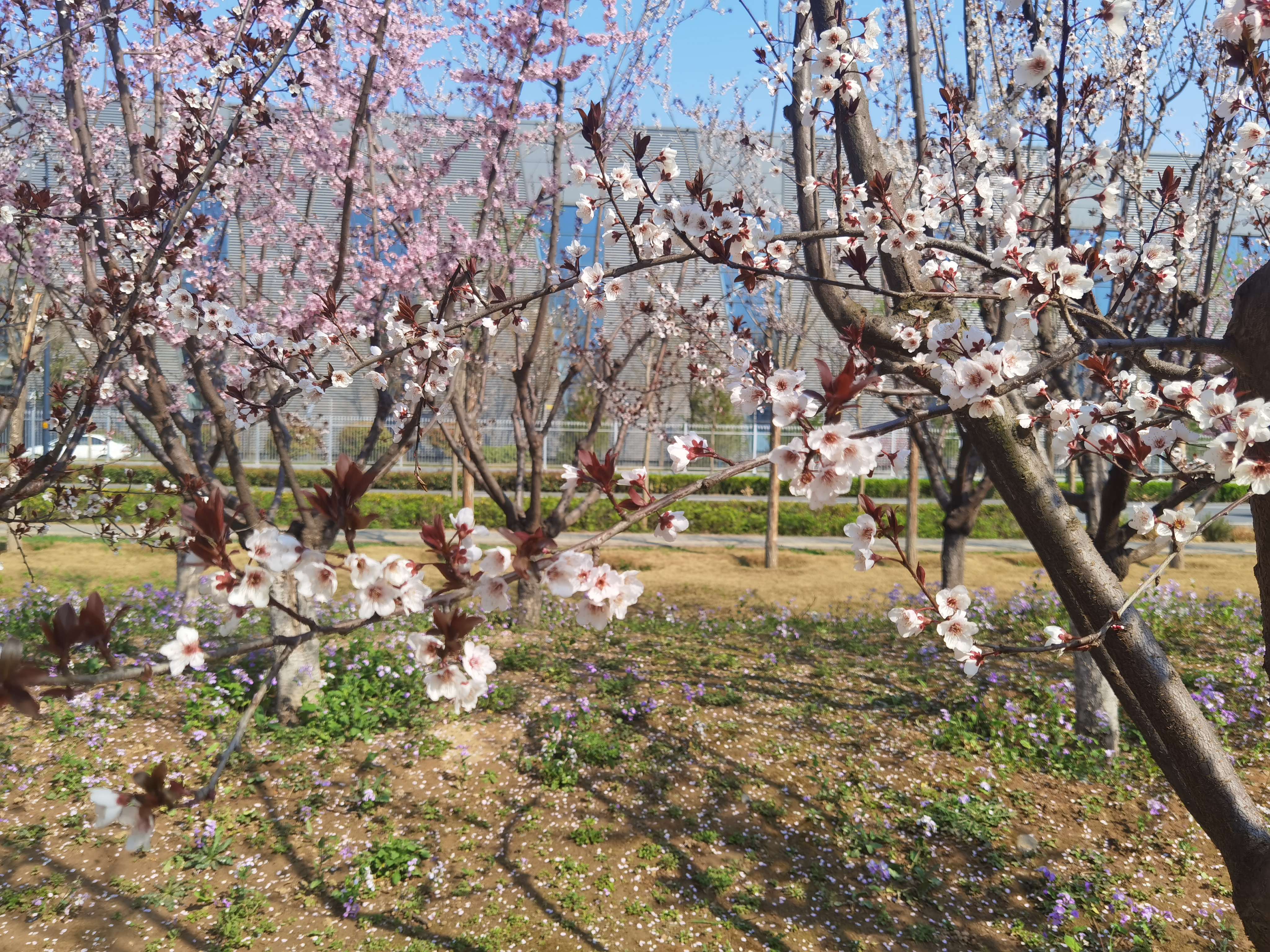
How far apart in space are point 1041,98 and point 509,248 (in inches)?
152

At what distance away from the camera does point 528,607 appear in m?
6.52

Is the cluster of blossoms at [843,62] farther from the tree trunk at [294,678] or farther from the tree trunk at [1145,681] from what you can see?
the tree trunk at [294,678]

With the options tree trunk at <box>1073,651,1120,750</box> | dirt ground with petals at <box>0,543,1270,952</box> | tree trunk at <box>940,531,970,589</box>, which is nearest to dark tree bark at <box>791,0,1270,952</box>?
dirt ground with petals at <box>0,543,1270,952</box>

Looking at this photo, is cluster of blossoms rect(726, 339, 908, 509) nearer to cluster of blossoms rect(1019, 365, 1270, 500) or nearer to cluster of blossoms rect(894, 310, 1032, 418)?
cluster of blossoms rect(894, 310, 1032, 418)

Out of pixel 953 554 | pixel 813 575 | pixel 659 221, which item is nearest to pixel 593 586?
pixel 659 221

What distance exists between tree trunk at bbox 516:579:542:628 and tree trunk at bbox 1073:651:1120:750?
384cm

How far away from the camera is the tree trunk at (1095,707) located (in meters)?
4.46

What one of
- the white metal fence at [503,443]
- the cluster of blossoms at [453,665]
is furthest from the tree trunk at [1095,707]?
the white metal fence at [503,443]

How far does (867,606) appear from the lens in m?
8.31

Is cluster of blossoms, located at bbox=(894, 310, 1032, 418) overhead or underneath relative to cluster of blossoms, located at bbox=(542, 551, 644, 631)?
overhead

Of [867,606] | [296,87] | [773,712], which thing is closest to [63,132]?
[296,87]

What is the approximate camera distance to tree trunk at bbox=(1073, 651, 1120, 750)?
446 centimetres

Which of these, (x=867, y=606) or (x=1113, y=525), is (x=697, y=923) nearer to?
(x=1113, y=525)

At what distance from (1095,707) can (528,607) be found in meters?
4.08
